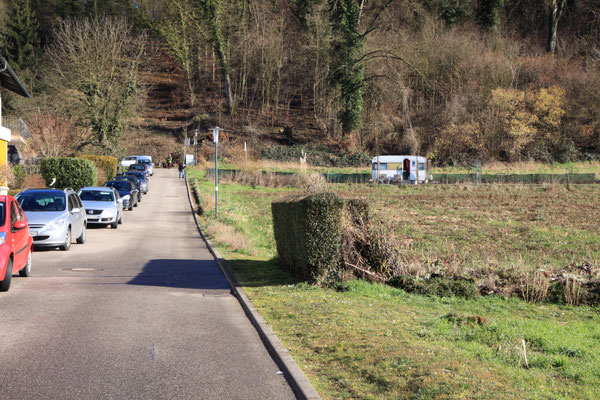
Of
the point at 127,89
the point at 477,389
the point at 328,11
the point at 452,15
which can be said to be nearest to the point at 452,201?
the point at 127,89

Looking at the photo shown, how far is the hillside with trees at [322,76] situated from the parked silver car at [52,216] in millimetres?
34834

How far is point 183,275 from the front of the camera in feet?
50.3

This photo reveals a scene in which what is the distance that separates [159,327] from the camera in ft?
30.8

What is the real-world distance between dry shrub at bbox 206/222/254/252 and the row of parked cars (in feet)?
15.4

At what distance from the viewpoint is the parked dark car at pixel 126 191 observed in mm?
37812

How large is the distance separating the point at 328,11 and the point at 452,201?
41.3 meters

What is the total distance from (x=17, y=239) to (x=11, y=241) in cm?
59

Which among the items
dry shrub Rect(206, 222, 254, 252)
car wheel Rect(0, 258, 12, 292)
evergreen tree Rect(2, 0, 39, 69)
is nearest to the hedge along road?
car wheel Rect(0, 258, 12, 292)

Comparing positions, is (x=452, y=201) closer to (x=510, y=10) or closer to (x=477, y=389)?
(x=477, y=389)

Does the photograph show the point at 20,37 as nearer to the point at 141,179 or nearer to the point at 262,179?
the point at 141,179

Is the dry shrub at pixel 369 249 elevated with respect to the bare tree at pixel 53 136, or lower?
lower

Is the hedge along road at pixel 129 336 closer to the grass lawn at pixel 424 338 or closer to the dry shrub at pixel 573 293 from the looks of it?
the grass lawn at pixel 424 338

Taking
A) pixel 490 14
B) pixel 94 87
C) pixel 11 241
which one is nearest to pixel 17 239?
pixel 11 241

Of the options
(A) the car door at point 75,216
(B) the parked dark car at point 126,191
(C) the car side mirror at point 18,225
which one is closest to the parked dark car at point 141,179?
(B) the parked dark car at point 126,191
